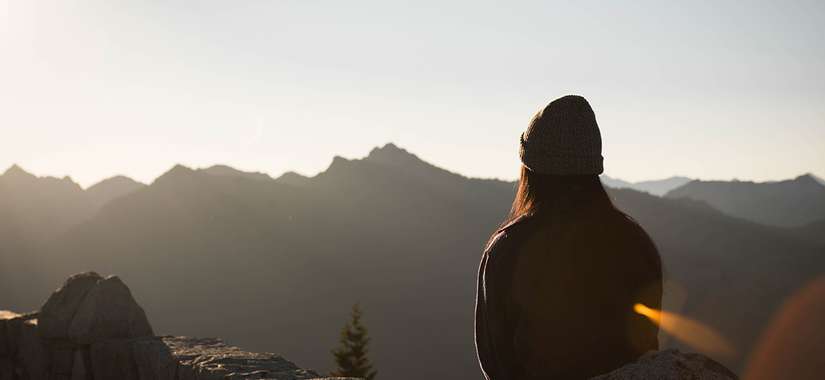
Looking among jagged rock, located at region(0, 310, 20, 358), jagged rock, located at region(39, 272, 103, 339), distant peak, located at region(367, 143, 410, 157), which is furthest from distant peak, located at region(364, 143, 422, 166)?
jagged rock, located at region(39, 272, 103, 339)

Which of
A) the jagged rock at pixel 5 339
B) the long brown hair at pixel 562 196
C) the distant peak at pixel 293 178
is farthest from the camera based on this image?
the distant peak at pixel 293 178

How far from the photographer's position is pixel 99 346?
23.3 ft

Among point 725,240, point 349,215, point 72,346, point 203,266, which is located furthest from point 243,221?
point 72,346

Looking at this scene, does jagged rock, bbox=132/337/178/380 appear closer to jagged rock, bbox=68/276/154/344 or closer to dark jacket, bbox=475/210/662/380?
jagged rock, bbox=68/276/154/344

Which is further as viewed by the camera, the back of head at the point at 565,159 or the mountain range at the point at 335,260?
the mountain range at the point at 335,260

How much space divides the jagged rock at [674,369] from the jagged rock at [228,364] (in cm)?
378

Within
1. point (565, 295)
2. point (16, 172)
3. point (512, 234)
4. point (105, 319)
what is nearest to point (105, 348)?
point (105, 319)

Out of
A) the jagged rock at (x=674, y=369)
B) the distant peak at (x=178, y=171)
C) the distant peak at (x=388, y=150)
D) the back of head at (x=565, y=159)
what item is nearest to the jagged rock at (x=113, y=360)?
the back of head at (x=565, y=159)

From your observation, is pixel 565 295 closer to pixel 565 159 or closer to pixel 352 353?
pixel 565 159

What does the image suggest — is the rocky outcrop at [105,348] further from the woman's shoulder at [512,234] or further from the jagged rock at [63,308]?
the woman's shoulder at [512,234]

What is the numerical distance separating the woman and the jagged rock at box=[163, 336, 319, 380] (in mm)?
3420

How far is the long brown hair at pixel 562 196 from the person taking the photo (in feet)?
7.23

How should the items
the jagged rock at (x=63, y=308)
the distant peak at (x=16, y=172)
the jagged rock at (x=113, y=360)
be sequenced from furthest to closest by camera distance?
the distant peak at (x=16, y=172)
the jagged rock at (x=63, y=308)
the jagged rock at (x=113, y=360)

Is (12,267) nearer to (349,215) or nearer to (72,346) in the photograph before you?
(349,215)
